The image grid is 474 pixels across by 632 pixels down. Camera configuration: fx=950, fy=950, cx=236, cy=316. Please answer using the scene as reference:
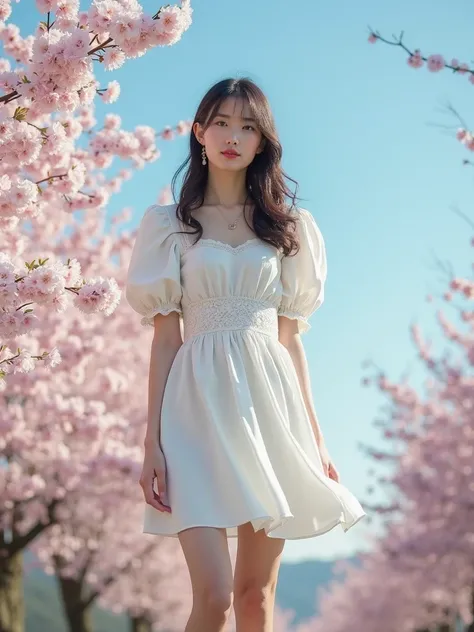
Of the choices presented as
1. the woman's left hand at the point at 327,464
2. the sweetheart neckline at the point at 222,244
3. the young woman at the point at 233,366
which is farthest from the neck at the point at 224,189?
the woman's left hand at the point at 327,464

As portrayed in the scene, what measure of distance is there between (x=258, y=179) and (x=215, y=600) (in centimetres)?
156

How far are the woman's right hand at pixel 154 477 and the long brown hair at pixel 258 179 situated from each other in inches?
31.7

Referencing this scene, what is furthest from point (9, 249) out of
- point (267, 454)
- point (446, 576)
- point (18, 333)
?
point (446, 576)

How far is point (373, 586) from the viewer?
27625 mm

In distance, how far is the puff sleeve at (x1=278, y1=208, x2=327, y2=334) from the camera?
341 centimetres

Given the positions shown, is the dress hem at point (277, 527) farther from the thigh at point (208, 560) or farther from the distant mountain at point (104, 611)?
the distant mountain at point (104, 611)

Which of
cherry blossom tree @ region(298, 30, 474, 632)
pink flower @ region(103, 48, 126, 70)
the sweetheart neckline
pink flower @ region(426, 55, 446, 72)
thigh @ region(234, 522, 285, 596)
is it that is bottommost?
cherry blossom tree @ region(298, 30, 474, 632)

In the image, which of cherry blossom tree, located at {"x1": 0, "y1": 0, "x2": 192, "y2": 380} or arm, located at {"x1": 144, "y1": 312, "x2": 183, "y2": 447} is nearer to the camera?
arm, located at {"x1": 144, "y1": 312, "x2": 183, "y2": 447}

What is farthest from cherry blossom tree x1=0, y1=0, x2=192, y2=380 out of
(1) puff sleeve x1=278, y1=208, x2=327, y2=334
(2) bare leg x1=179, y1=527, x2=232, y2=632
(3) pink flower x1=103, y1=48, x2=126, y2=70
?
(2) bare leg x1=179, y1=527, x2=232, y2=632

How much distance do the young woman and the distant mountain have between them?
77.4m

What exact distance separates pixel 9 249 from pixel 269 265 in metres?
3.65

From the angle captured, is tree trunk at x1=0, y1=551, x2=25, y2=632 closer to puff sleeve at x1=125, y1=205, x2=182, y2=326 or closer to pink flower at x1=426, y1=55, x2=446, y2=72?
pink flower at x1=426, y1=55, x2=446, y2=72

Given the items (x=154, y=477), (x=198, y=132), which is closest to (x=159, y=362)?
(x=154, y=477)

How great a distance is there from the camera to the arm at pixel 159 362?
9.97ft
